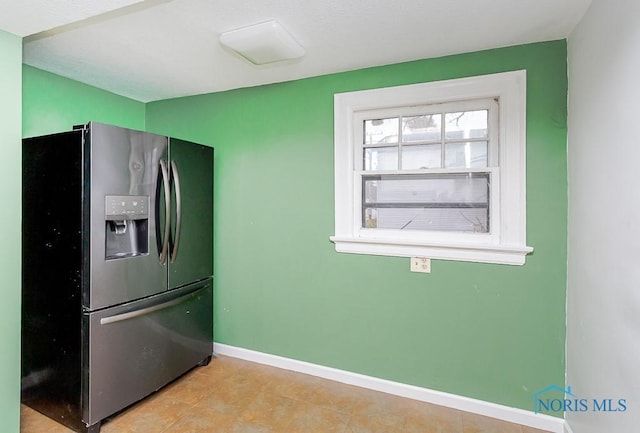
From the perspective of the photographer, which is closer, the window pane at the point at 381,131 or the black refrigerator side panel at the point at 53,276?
the black refrigerator side panel at the point at 53,276

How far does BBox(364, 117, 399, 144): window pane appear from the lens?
7.40 feet

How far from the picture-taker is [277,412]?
2.02 metres

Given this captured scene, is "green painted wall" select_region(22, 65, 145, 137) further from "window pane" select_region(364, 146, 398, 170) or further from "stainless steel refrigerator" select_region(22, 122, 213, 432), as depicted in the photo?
"window pane" select_region(364, 146, 398, 170)

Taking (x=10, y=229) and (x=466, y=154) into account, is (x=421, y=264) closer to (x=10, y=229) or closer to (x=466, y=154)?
(x=466, y=154)

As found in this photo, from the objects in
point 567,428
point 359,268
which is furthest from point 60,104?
point 567,428

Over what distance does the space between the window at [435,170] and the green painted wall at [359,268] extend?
0.08 metres

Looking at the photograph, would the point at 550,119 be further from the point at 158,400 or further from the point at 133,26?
the point at 158,400

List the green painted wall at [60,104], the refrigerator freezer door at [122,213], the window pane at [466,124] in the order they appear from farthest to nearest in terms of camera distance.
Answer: the green painted wall at [60,104], the window pane at [466,124], the refrigerator freezer door at [122,213]

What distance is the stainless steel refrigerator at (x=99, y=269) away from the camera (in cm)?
176

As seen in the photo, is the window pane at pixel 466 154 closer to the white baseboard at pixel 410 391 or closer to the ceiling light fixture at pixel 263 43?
the ceiling light fixture at pixel 263 43

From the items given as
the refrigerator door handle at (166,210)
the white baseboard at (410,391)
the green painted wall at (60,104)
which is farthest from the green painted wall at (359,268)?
the refrigerator door handle at (166,210)

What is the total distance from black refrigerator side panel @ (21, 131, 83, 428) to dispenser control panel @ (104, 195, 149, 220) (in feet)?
0.45

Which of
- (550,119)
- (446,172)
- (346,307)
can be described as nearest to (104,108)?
(346,307)

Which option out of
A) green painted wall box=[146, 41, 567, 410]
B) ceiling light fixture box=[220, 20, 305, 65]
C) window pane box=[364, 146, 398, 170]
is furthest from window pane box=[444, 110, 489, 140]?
ceiling light fixture box=[220, 20, 305, 65]
